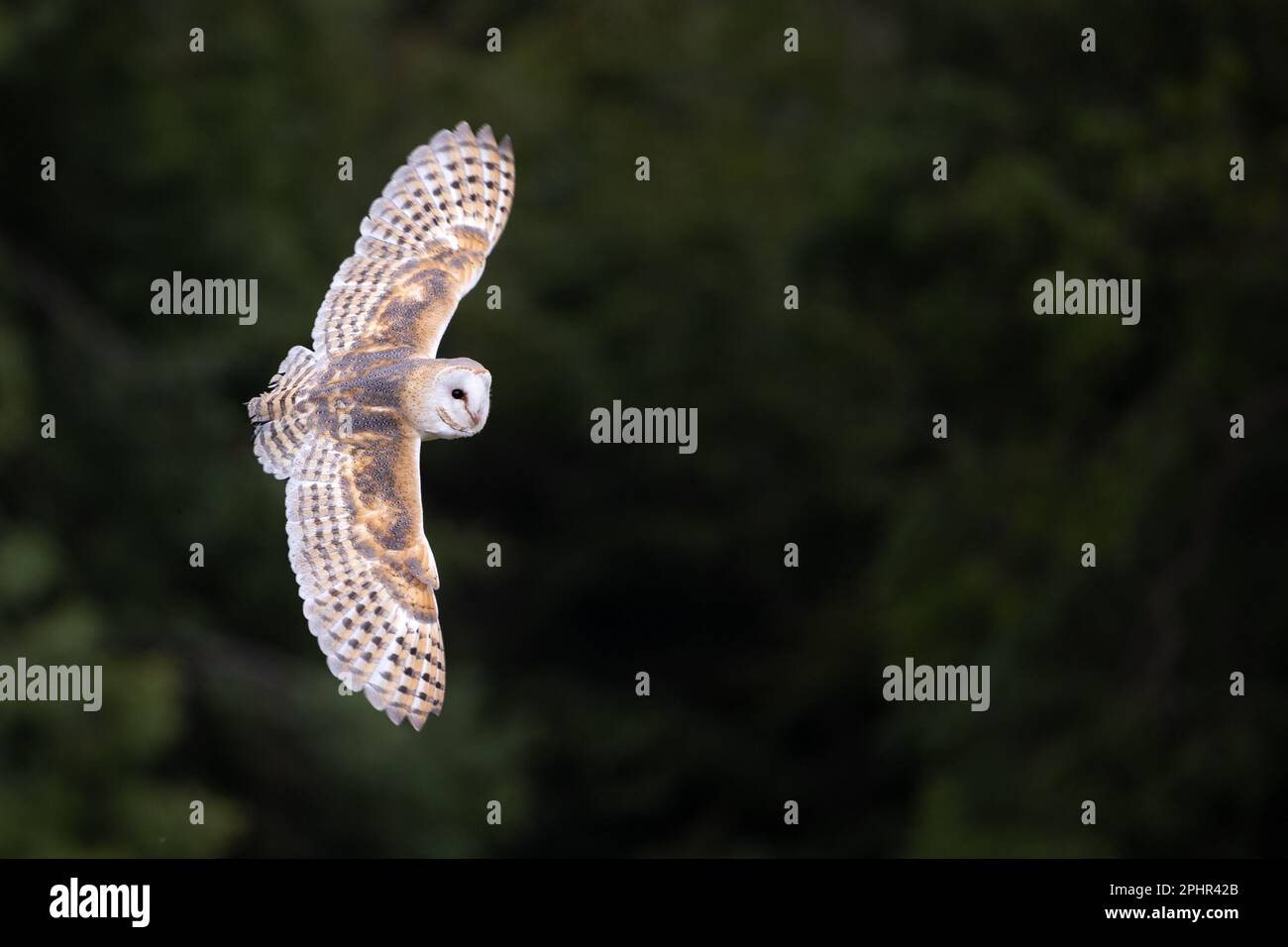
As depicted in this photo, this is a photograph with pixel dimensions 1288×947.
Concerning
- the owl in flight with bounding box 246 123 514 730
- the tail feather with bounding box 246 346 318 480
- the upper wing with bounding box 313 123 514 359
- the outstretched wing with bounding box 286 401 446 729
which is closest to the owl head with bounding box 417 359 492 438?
the owl in flight with bounding box 246 123 514 730

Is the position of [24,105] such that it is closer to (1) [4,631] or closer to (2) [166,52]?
(2) [166,52]

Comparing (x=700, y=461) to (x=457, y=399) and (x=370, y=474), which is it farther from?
(x=457, y=399)

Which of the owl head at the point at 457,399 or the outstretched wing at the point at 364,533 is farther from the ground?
the owl head at the point at 457,399

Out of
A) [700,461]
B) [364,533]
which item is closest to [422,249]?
[364,533]

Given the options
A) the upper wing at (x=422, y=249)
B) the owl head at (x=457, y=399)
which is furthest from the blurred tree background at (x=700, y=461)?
the owl head at (x=457, y=399)

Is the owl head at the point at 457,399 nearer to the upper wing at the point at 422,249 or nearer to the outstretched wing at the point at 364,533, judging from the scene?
the outstretched wing at the point at 364,533

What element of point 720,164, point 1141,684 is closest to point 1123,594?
point 1141,684
